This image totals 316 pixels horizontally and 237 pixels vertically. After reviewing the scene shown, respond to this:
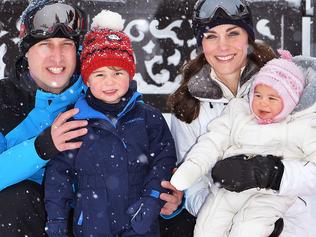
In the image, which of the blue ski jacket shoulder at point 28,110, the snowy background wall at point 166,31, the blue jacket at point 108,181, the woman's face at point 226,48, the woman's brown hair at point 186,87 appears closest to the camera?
the blue jacket at point 108,181

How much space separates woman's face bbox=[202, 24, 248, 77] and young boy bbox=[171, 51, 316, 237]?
15.2 inches

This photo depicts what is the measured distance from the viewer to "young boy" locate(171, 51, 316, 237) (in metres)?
2.62

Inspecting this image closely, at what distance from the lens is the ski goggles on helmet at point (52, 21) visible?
10.2 feet

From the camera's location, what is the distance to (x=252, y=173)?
2604 mm

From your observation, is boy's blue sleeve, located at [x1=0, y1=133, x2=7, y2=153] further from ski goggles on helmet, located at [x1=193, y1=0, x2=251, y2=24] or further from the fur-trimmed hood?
ski goggles on helmet, located at [x1=193, y1=0, x2=251, y2=24]

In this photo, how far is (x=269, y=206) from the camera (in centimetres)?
265

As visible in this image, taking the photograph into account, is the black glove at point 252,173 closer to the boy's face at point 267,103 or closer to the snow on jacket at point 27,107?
the boy's face at point 267,103

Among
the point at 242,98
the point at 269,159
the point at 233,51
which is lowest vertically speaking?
the point at 269,159

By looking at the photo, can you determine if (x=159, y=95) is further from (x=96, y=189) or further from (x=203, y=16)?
(x=96, y=189)

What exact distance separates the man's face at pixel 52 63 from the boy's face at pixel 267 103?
3.72 feet

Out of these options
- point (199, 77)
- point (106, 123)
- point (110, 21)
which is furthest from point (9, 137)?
point (199, 77)

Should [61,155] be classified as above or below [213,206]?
above

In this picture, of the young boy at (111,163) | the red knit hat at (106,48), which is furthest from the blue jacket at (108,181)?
the red knit hat at (106,48)

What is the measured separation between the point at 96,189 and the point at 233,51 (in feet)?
3.86
